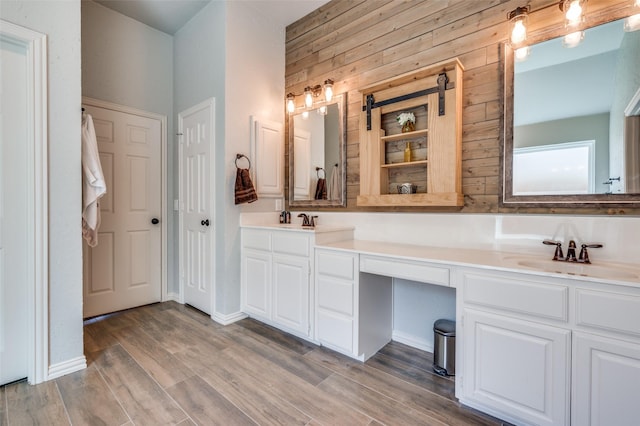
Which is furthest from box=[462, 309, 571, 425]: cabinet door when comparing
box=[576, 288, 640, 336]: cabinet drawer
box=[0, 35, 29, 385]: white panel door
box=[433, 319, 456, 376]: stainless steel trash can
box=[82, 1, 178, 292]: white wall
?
box=[82, 1, 178, 292]: white wall

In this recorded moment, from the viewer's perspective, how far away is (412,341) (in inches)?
93.2

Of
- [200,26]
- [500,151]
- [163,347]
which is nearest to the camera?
[500,151]

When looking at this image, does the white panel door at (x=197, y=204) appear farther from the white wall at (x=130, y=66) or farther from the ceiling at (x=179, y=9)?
the ceiling at (x=179, y=9)

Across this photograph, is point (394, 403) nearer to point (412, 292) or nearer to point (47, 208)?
point (412, 292)

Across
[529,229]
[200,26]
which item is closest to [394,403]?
[529,229]

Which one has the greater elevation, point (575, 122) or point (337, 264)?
point (575, 122)

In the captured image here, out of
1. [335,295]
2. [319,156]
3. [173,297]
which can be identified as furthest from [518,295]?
[173,297]

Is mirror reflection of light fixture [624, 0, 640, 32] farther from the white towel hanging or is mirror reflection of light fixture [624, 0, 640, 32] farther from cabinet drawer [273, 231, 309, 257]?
the white towel hanging

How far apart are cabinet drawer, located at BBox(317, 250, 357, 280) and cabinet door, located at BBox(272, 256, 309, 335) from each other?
15 centimetres

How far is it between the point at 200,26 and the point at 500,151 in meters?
3.00

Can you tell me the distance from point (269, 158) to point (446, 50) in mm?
1815

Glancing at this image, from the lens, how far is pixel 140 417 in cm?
156

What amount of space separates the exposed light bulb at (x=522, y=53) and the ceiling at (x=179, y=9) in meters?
1.86

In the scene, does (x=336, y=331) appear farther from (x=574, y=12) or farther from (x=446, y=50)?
(x=574, y=12)
